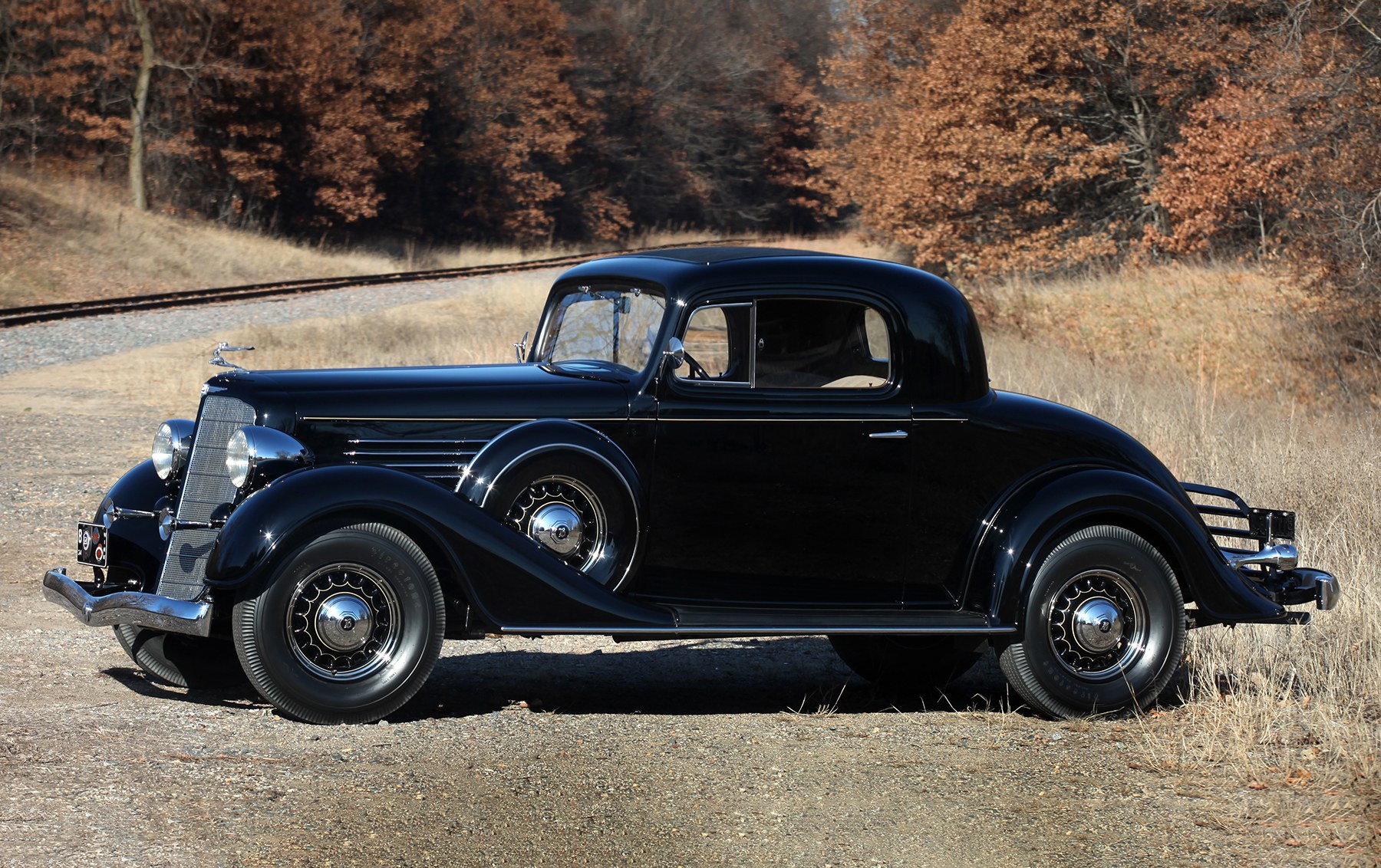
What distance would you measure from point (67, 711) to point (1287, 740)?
457 cm

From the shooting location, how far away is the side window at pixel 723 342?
6.04m

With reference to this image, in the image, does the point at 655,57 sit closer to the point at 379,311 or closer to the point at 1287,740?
the point at 379,311

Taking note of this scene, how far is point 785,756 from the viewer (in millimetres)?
5406

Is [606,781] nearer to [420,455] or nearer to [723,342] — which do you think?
[420,455]

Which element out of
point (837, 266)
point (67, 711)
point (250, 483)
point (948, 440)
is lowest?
point (67, 711)

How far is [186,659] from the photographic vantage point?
623 cm

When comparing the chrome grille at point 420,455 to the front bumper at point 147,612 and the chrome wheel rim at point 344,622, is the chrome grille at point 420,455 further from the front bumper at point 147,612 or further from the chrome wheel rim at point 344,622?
the front bumper at point 147,612

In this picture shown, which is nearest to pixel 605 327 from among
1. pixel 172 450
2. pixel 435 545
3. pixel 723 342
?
pixel 723 342

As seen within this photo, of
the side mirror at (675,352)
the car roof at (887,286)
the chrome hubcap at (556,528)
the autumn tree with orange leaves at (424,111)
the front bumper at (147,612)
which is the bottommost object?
the front bumper at (147,612)

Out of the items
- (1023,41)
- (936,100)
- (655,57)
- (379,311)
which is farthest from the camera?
(655,57)

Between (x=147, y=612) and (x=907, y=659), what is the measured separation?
11.0 feet

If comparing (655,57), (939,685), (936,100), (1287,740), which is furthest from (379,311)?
(655,57)

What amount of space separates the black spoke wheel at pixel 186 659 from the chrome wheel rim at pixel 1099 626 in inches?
134

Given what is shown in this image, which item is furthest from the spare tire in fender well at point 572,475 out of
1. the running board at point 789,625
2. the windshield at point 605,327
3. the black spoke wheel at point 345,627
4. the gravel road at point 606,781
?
the gravel road at point 606,781
